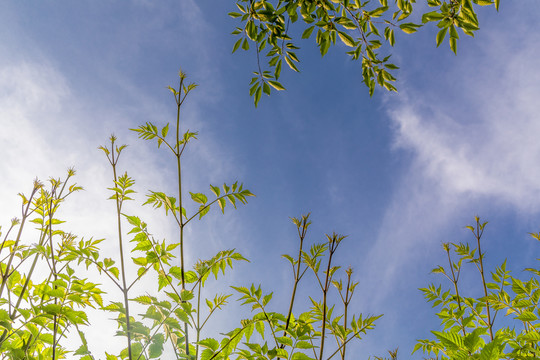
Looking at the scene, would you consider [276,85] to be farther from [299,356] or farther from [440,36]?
[299,356]

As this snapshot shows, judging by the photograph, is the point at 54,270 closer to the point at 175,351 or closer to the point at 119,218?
the point at 119,218

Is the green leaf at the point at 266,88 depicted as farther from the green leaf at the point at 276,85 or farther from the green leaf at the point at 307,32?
the green leaf at the point at 307,32

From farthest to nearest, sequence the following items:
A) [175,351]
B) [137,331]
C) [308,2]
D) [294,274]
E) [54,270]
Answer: [308,2], [54,270], [294,274], [175,351], [137,331]

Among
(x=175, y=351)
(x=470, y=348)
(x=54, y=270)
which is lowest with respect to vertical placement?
(x=175, y=351)

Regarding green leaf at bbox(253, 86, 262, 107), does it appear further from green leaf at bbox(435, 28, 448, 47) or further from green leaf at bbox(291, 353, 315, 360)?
green leaf at bbox(291, 353, 315, 360)

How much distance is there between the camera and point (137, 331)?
4.85 ft

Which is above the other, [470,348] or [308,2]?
[308,2]

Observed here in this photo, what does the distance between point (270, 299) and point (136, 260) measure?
819 mm

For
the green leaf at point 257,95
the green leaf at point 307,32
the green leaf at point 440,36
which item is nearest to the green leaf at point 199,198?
the green leaf at point 257,95

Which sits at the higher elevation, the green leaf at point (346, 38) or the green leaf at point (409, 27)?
the green leaf at point (409, 27)

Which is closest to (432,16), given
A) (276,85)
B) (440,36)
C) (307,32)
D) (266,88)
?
(440,36)

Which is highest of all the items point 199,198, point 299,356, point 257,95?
point 257,95

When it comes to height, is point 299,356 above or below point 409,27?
below

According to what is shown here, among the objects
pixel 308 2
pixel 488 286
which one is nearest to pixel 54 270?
pixel 308 2
